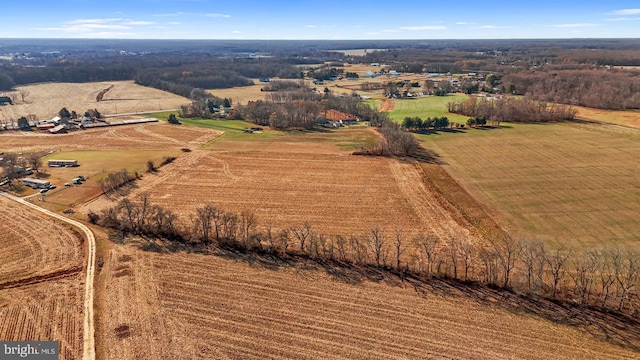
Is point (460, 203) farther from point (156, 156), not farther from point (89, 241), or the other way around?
point (156, 156)

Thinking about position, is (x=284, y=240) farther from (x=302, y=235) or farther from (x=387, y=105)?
(x=387, y=105)

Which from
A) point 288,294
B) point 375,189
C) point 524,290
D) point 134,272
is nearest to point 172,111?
point 375,189

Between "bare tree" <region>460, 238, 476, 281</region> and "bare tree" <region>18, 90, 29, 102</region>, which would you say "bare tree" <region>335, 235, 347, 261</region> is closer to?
"bare tree" <region>460, 238, 476, 281</region>

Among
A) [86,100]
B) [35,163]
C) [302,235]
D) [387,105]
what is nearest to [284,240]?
[302,235]

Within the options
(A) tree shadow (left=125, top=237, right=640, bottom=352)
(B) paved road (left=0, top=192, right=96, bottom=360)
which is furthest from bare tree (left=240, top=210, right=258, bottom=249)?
(B) paved road (left=0, top=192, right=96, bottom=360)

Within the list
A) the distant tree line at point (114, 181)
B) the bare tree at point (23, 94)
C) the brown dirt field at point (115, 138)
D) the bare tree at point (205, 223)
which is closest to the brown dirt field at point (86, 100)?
the bare tree at point (23, 94)
